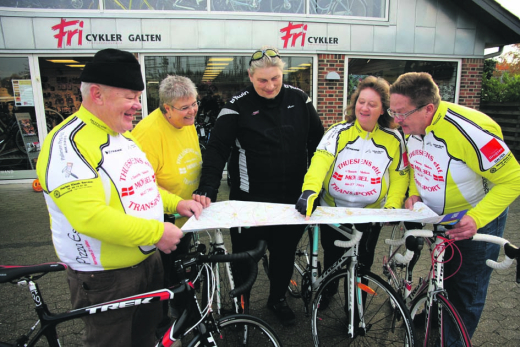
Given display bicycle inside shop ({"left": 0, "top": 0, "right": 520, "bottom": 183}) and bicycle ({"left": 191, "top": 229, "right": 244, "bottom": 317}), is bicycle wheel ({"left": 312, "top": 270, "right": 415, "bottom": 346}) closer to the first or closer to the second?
bicycle ({"left": 191, "top": 229, "right": 244, "bottom": 317})

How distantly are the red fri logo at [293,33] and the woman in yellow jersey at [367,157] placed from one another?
5.51m

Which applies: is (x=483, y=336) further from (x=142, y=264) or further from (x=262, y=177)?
(x=142, y=264)

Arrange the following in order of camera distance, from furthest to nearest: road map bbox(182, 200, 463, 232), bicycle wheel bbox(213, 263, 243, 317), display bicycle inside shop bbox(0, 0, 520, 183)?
display bicycle inside shop bbox(0, 0, 520, 183) < bicycle wheel bbox(213, 263, 243, 317) < road map bbox(182, 200, 463, 232)

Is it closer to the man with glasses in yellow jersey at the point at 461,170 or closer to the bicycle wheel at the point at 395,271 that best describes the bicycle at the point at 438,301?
the man with glasses in yellow jersey at the point at 461,170

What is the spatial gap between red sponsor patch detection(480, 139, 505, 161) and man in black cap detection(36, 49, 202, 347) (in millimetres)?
1732

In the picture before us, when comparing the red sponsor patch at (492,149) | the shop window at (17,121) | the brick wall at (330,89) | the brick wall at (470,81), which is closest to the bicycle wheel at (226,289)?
the red sponsor patch at (492,149)

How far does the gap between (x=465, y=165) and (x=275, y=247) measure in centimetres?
155

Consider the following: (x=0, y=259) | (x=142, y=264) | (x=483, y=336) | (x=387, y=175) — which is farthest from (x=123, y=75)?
(x=0, y=259)

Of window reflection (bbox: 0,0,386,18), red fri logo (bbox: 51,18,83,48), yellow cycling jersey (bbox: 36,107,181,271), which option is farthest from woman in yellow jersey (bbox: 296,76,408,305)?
red fri logo (bbox: 51,18,83,48)

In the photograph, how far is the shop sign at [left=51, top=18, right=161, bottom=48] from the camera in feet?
22.2

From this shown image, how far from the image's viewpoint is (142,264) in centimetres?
182

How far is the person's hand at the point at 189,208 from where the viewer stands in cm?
204

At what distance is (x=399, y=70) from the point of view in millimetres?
8219

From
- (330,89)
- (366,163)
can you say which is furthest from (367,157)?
(330,89)
